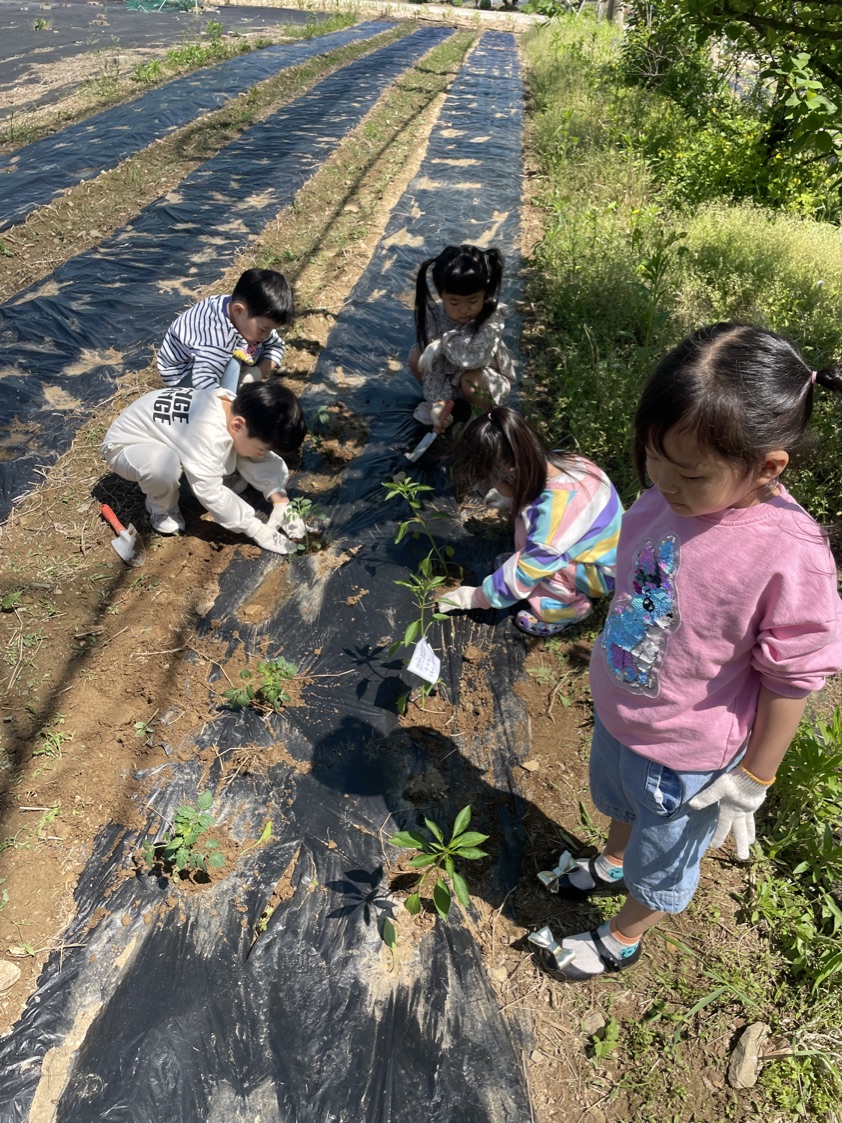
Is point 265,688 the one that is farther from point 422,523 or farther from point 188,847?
point 422,523

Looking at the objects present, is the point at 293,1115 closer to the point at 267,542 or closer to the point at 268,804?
the point at 268,804

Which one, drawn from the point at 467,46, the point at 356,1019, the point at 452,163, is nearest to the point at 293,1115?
the point at 356,1019

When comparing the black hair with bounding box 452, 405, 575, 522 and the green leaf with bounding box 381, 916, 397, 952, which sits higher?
the black hair with bounding box 452, 405, 575, 522

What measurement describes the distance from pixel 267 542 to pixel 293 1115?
197cm

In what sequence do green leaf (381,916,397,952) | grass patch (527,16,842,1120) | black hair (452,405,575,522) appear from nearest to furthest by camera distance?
grass patch (527,16,842,1120)
green leaf (381,916,397,952)
black hair (452,405,575,522)

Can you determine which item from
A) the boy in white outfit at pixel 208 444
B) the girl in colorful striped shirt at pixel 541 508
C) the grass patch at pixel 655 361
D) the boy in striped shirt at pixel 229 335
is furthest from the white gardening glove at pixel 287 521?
the grass patch at pixel 655 361

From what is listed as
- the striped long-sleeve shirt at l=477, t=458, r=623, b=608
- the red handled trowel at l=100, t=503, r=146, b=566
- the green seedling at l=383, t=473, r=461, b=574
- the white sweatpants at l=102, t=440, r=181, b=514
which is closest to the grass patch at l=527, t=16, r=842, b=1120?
the striped long-sleeve shirt at l=477, t=458, r=623, b=608

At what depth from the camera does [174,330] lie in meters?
3.47

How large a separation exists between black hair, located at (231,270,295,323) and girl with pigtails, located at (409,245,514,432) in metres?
0.65

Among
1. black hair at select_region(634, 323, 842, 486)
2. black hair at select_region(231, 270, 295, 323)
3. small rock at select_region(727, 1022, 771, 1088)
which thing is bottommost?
small rock at select_region(727, 1022, 771, 1088)

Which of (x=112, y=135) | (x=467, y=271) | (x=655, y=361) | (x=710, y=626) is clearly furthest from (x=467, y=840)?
(x=112, y=135)

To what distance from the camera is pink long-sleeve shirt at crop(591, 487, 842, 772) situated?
46.6 inches

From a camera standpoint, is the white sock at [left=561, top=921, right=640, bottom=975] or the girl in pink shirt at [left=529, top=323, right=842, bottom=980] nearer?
the girl in pink shirt at [left=529, top=323, right=842, bottom=980]

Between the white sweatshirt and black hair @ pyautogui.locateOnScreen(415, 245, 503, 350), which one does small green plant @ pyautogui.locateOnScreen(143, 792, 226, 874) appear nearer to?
the white sweatshirt
